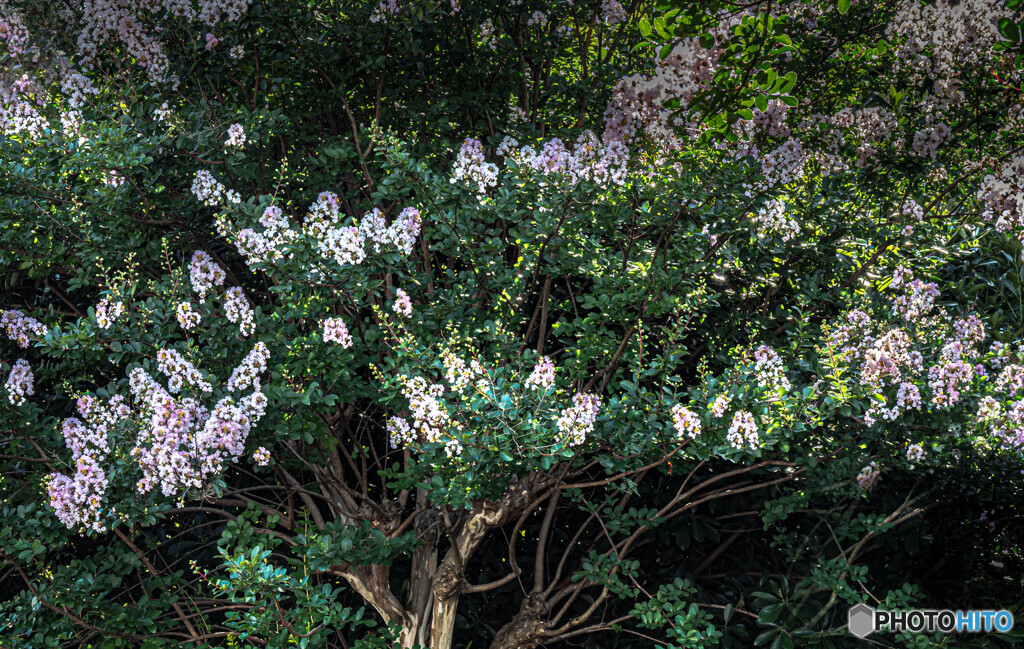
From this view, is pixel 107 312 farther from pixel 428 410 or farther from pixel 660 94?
pixel 660 94

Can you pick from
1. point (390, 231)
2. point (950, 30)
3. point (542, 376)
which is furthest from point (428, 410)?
point (950, 30)

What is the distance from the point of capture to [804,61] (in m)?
5.05

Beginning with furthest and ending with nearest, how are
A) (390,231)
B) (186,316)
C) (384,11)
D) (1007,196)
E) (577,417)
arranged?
(1007,196) → (384,11) → (186,316) → (390,231) → (577,417)

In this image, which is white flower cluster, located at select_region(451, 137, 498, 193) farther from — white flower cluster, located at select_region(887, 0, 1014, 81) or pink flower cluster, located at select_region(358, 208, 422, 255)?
white flower cluster, located at select_region(887, 0, 1014, 81)

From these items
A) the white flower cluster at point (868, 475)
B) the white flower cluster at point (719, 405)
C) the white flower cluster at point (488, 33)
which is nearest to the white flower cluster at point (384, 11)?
the white flower cluster at point (488, 33)

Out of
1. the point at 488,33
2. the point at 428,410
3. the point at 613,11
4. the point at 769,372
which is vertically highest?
the point at 613,11

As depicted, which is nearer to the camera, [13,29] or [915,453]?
[915,453]

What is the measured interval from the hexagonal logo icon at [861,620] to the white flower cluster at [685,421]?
179 centimetres

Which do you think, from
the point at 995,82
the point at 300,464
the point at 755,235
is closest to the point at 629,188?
the point at 755,235

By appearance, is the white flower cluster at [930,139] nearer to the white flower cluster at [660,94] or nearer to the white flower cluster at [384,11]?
the white flower cluster at [660,94]

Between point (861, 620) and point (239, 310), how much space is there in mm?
3433

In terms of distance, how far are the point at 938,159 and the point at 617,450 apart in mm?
2731

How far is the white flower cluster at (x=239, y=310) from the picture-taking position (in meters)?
3.72

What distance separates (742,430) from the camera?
3.33 m
